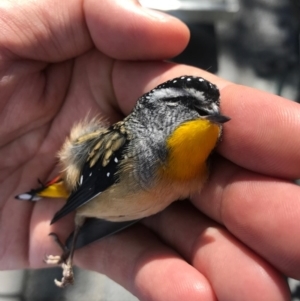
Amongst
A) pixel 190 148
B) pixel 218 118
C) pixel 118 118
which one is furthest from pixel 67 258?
pixel 218 118

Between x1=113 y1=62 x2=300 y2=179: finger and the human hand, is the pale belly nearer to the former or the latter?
x1=113 y1=62 x2=300 y2=179: finger

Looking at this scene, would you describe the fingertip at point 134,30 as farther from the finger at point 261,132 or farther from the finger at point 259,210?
the finger at point 259,210

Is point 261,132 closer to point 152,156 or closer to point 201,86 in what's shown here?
point 201,86

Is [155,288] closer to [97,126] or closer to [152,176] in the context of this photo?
[152,176]

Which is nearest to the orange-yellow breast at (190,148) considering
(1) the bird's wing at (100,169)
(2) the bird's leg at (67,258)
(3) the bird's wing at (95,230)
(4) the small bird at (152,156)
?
(4) the small bird at (152,156)

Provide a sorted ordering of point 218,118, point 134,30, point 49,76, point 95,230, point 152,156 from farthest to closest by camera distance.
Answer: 1. point 49,76
2. point 95,230
3. point 134,30
4. point 152,156
5. point 218,118
